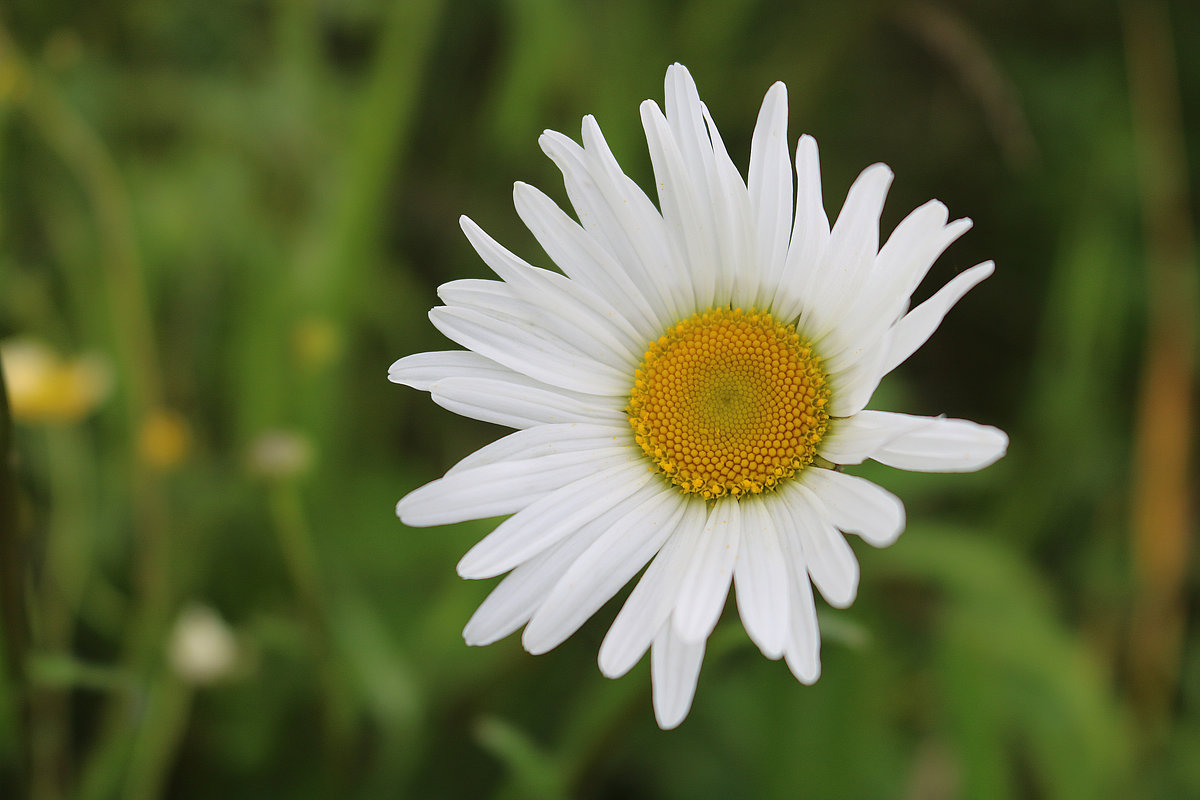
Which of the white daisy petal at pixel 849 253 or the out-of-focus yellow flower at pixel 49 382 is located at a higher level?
the white daisy petal at pixel 849 253

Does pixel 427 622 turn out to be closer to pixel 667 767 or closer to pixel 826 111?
pixel 667 767

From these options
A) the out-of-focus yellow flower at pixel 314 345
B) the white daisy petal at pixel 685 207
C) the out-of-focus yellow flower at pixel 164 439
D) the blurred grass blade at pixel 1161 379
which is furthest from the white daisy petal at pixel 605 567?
the blurred grass blade at pixel 1161 379

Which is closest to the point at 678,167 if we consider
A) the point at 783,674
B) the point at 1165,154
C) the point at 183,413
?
the point at 783,674

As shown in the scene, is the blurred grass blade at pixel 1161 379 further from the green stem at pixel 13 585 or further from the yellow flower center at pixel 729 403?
the green stem at pixel 13 585

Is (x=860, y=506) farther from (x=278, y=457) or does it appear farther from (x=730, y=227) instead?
(x=278, y=457)

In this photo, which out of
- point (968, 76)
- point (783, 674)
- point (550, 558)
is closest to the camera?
point (550, 558)

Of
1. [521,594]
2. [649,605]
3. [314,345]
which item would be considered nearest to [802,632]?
[649,605]
